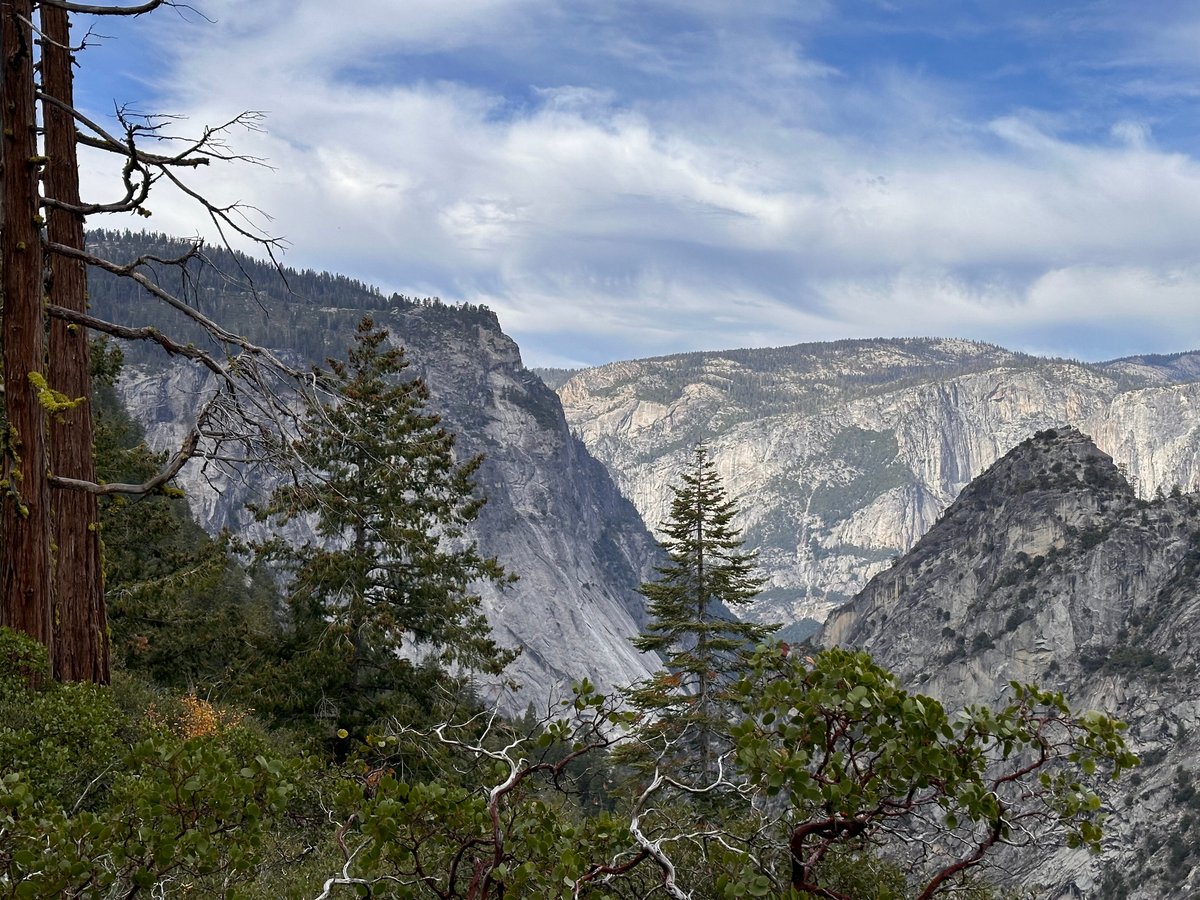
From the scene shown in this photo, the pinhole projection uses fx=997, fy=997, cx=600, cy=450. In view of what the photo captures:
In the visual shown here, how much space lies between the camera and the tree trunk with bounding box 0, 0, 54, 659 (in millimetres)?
8492

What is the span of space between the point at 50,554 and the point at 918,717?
8034 millimetres

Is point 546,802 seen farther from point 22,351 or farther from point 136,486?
point 22,351

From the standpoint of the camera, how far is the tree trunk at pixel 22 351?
8.49 metres

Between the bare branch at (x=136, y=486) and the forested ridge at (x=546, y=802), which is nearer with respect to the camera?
the forested ridge at (x=546, y=802)

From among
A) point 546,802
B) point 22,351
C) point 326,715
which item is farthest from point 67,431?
point 326,715

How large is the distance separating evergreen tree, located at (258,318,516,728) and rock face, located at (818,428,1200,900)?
59.0m

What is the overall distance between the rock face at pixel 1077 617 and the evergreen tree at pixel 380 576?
194 ft

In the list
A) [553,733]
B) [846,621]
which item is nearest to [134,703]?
[553,733]

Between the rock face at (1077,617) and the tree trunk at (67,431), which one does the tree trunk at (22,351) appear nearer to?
the tree trunk at (67,431)

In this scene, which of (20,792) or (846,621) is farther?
(846,621)

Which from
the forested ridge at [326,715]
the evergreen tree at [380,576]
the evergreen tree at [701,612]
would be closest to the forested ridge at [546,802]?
the forested ridge at [326,715]

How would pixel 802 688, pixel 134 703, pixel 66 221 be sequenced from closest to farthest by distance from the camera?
pixel 802 688, pixel 66 221, pixel 134 703

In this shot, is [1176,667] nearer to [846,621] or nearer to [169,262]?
[846,621]

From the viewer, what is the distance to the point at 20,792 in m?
3.47
